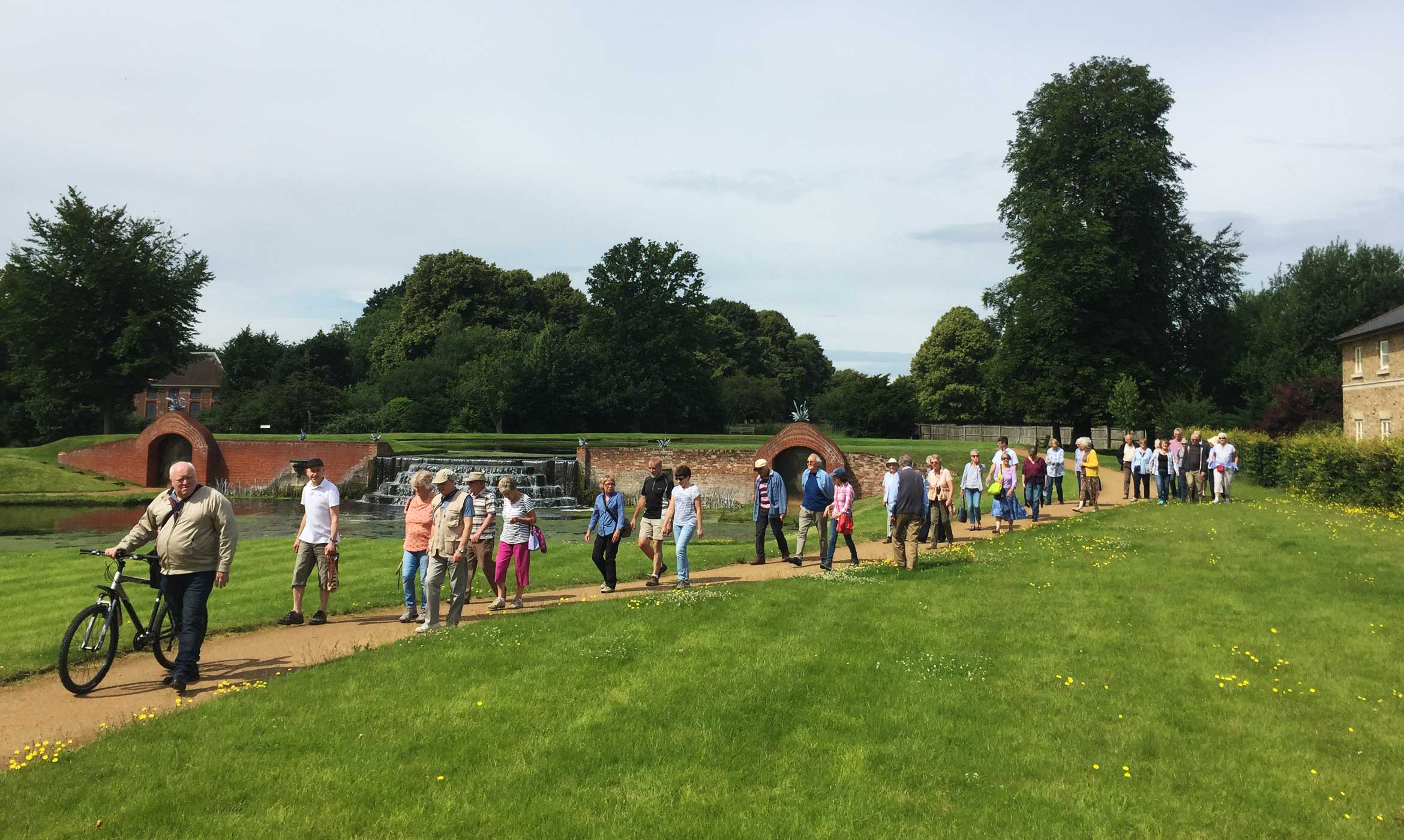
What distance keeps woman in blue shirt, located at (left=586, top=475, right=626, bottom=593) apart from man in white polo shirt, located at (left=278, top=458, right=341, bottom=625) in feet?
10.8

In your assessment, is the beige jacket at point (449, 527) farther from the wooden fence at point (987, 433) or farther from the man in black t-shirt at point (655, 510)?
the wooden fence at point (987, 433)

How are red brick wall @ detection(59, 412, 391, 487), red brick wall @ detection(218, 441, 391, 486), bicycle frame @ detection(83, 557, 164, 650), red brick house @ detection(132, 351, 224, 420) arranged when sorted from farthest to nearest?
red brick house @ detection(132, 351, 224, 420) < red brick wall @ detection(59, 412, 391, 487) < red brick wall @ detection(218, 441, 391, 486) < bicycle frame @ detection(83, 557, 164, 650)

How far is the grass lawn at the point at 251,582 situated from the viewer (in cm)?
1030

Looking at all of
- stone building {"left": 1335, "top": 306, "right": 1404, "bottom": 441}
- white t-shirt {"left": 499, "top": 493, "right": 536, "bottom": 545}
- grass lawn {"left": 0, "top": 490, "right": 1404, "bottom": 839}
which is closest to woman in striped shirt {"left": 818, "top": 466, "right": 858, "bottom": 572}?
grass lawn {"left": 0, "top": 490, "right": 1404, "bottom": 839}

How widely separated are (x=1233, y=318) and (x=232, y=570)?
4954cm

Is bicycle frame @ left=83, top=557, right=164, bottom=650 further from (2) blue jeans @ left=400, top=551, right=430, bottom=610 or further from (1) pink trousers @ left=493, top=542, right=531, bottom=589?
(1) pink trousers @ left=493, top=542, right=531, bottom=589

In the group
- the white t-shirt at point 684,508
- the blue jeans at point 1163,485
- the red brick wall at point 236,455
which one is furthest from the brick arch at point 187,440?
the blue jeans at point 1163,485

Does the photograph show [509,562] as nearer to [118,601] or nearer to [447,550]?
[447,550]

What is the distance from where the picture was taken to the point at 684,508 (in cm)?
1270

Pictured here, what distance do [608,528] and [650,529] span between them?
0.98m

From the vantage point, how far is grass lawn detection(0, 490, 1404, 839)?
5.27m

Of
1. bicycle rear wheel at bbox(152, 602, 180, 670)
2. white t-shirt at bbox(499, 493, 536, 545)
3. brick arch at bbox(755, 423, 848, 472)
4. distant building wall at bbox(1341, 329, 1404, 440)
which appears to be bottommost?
bicycle rear wheel at bbox(152, 602, 180, 670)

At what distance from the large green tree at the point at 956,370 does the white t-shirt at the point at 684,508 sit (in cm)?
6112

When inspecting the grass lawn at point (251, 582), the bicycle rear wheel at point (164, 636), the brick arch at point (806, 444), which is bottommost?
the grass lawn at point (251, 582)
